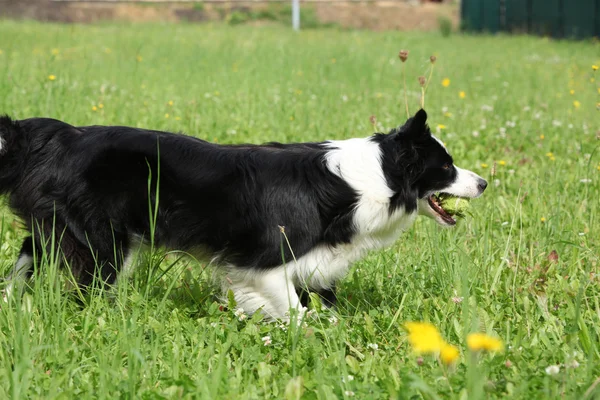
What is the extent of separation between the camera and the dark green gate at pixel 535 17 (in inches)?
819

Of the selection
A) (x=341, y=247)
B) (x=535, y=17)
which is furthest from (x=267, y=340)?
(x=535, y=17)

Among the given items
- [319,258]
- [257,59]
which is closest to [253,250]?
[319,258]

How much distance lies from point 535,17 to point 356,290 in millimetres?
21379

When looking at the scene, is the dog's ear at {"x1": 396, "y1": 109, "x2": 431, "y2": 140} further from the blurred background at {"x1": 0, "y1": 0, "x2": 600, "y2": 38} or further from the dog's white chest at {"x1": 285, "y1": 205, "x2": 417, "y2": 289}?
the blurred background at {"x1": 0, "y1": 0, "x2": 600, "y2": 38}

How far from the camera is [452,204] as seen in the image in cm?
357

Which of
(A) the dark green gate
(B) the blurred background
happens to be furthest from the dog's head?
(B) the blurred background

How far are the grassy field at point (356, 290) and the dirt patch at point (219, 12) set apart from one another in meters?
14.9

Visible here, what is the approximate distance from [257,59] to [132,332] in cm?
878

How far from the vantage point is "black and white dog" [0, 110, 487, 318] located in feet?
11.0

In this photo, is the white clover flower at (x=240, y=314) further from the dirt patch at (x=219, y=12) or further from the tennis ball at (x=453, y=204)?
the dirt patch at (x=219, y=12)

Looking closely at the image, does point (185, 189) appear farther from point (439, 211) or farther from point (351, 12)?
point (351, 12)

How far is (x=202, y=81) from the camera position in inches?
360

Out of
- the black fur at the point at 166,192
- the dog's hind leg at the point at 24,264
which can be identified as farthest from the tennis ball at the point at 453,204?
the dog's hind leg at the point at 24,264

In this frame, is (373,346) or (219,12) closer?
(373,346)
